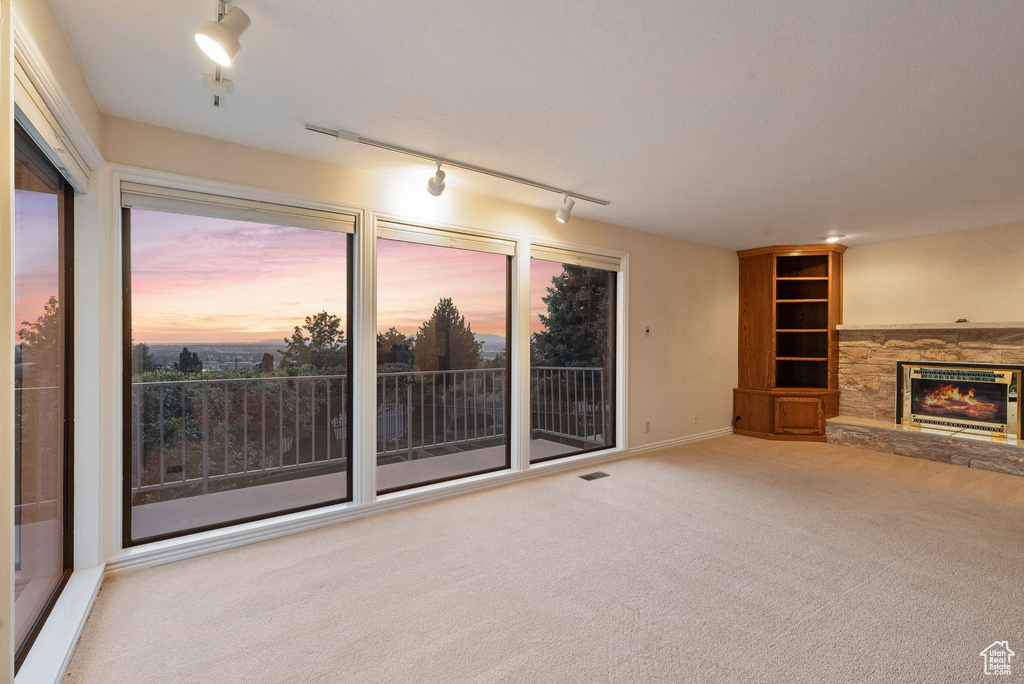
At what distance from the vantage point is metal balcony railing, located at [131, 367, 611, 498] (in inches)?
123

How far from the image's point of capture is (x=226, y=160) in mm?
2771

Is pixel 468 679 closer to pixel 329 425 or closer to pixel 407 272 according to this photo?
pixel 329 425

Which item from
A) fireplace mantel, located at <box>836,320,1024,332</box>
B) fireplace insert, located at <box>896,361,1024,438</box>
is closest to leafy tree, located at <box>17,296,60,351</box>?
fireplace mantel, located at <box>836,320,1024,332</box>

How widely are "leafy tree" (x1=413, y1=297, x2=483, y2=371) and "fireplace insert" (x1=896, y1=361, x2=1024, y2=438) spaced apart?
15.7ft

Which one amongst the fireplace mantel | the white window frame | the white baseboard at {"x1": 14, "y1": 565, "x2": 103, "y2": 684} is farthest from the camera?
the fireplace mantel

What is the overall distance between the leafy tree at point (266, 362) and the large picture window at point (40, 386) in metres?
1.10

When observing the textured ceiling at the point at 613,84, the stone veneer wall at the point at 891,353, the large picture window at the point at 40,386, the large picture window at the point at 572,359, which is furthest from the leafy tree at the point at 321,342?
the stone veneer wall at the point at 891,353

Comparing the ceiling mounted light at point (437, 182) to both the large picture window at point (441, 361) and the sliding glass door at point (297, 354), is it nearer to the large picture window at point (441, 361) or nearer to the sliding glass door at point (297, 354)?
the sliding glass door at point (297, 354)

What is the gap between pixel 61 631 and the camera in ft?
6.10

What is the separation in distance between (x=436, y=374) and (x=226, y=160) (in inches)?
96.6

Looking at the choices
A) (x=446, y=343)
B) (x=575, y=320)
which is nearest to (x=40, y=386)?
(x=446, y=343)

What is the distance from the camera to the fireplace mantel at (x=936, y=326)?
4.53m

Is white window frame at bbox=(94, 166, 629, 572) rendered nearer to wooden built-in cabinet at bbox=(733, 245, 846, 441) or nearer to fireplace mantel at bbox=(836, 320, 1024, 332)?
wooden built-in cabinet at bbox=(733, 245, 846, 441)

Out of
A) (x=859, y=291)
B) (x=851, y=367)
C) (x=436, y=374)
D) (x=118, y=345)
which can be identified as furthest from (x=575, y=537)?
(x=859, y=291)
